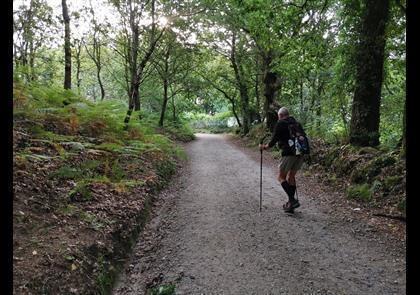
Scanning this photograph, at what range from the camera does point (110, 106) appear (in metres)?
11.6

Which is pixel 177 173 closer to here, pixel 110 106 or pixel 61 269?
pixel 110 106

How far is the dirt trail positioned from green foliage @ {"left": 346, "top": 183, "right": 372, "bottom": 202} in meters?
1.05

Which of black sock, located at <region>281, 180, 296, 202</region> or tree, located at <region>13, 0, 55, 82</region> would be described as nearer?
black sock, located at <region>281, 180, 296, 202</region>

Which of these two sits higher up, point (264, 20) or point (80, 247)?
point (264, 20)

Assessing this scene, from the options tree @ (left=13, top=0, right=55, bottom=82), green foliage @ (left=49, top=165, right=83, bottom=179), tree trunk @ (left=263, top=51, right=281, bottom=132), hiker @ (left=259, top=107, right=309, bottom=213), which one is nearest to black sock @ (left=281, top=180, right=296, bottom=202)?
hiker @ (left=259, top=107, right=309, bottom=213)

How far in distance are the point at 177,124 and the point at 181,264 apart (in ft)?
83.7

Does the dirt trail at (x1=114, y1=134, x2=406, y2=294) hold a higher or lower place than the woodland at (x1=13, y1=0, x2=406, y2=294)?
lower

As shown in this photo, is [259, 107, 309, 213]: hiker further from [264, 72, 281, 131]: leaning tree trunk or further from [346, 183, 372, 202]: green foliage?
[264, 72, 281, 131]: leaning tree trunk

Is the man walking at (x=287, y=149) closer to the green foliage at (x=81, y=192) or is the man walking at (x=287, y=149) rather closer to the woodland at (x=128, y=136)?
the woodland at (x=128, y=136)

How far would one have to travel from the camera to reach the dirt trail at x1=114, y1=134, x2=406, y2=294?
460cm

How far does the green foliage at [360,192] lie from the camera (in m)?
8.04

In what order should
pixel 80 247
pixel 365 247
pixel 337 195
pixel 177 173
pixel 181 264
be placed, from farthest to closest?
pixel 177 173
pixel 337 195
pixel 365 247
pixel 181 264
pixel 80 247

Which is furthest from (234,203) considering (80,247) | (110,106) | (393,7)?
(393,7)

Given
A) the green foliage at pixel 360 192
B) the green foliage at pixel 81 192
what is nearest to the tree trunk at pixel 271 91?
the green foliage at pixel 360 192
